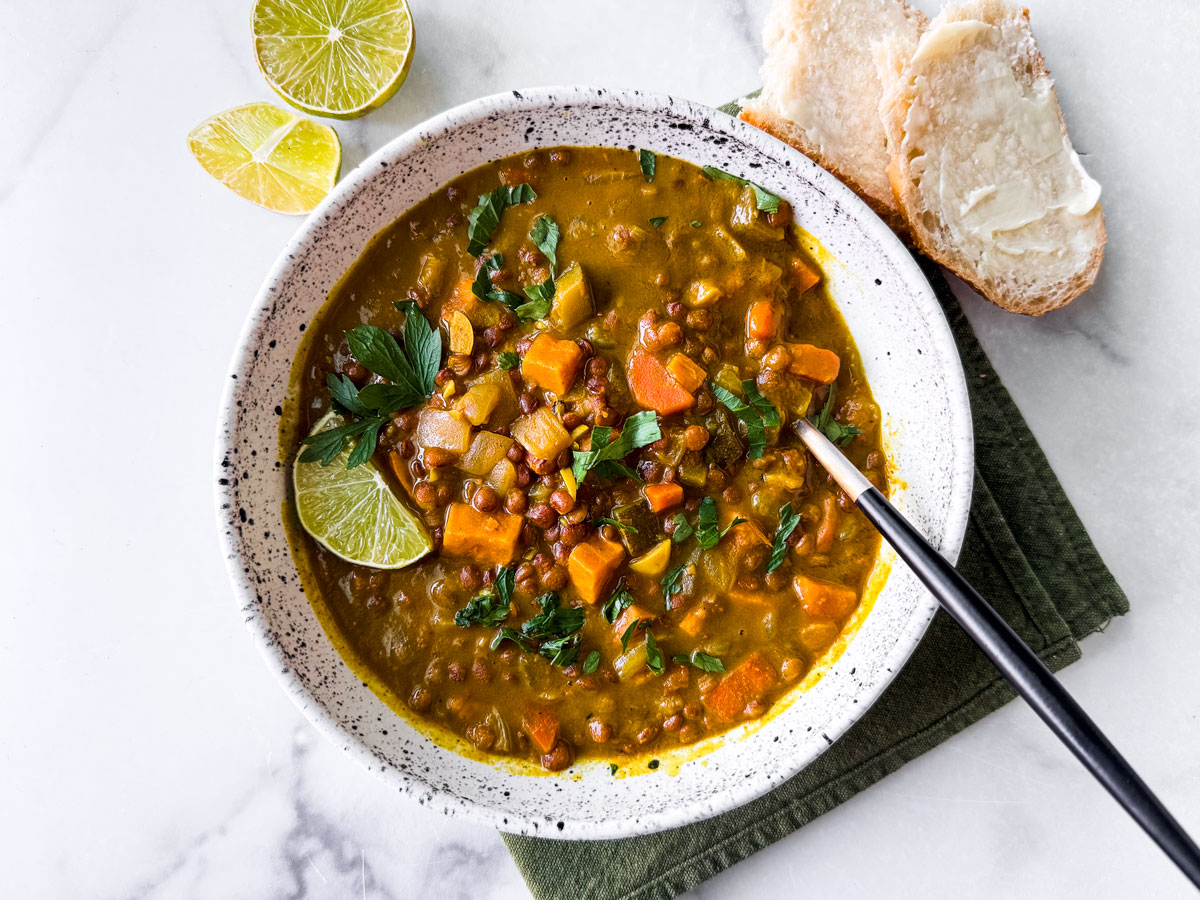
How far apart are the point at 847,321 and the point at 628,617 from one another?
1406 mm

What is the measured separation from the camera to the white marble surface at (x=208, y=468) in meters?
3.48

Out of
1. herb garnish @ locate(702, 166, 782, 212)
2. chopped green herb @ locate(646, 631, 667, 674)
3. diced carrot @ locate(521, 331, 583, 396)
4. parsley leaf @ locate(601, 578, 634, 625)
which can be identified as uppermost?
herb garnish @ locate(702, 166, 782, 212)

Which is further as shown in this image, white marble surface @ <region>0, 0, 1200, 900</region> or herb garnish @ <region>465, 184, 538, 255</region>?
white marble surface @ <region>0, 0, 1200, 900</region>

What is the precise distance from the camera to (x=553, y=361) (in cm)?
310

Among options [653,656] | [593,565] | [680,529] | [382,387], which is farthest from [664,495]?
[382,387]

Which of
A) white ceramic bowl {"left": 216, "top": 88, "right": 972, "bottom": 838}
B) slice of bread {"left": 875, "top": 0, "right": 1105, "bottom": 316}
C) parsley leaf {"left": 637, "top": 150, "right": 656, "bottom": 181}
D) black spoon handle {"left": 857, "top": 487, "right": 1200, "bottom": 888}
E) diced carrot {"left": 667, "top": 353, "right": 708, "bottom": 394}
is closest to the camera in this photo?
black spoon handle {"left": 857, "top": 487, "right": 1200, "bottom": 888}

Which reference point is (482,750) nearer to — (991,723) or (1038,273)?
(991,723)

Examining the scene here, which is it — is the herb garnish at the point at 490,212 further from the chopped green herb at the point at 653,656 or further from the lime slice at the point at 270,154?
the chopped green herb at the point at 653,656

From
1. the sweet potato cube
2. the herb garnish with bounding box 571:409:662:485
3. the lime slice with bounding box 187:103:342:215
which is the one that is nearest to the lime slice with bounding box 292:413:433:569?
the sweet potato cube

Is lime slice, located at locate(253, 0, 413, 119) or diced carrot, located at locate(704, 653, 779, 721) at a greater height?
lime slice, located at locate(253, 0, 413, 119)

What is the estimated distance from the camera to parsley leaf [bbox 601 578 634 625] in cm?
317

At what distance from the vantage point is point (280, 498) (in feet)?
10.5

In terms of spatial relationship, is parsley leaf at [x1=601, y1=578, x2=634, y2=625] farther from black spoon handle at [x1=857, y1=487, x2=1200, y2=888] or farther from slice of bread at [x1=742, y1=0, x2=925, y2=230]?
slice of bread at [x1=742, y1=0, x2=925, y2=230]

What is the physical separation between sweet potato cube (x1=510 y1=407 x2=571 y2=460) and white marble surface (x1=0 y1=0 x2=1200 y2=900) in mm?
1446
